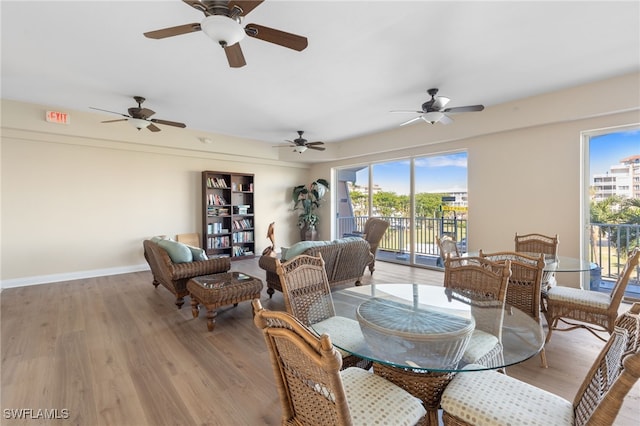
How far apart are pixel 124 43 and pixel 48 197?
3631mm

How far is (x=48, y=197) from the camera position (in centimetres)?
484

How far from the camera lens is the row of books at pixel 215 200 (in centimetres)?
656

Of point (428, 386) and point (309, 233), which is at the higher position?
point (309, 233)

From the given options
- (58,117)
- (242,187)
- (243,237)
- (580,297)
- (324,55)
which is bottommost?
(580,297)

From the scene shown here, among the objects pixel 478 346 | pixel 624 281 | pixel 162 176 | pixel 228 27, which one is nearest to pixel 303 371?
pixel 478 346

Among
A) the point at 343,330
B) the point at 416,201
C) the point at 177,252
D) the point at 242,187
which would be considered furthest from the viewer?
the point at 242,187

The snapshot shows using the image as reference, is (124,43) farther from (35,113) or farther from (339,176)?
(339,176)

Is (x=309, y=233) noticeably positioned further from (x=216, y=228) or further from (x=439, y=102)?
(x=439, y=102)

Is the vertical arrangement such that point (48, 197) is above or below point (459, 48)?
below

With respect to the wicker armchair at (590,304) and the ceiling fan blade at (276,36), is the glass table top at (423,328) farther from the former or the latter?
the ceiling fan blade at (276,36)

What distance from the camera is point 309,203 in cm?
809

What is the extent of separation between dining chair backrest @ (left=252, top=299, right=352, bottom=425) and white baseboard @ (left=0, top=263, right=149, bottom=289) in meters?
5.66

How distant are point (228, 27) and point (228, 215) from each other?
5.25 meters

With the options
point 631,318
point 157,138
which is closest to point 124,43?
point 157,138
